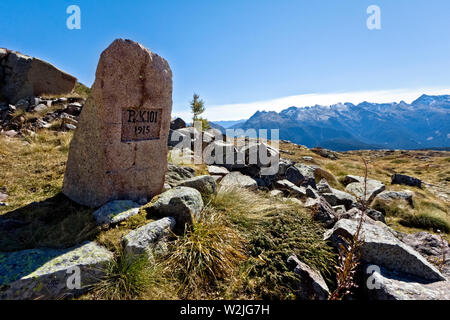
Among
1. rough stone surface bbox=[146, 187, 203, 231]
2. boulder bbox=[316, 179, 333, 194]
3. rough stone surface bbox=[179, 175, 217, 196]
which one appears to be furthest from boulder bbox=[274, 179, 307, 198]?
rough stone surface bbox=[146, 187, 203, 231]

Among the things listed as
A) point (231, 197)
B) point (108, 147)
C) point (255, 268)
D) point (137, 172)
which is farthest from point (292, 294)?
point (108, 147)

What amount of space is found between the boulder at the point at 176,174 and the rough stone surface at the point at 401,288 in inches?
224

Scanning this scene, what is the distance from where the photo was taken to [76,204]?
18.0ft

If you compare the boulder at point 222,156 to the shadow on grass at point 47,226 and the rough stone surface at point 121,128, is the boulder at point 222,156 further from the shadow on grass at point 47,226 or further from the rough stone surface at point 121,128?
the shadow on grass at point 47,226

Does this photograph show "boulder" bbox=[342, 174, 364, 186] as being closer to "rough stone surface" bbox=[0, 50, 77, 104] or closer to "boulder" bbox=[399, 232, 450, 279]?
"boulder" bbox=[399, 232, 450, 279]

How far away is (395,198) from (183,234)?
36.9 feet

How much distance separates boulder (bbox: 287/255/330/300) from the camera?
3.55m

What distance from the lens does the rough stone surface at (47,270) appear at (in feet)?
9.73

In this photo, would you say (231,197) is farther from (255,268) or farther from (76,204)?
(76,204)

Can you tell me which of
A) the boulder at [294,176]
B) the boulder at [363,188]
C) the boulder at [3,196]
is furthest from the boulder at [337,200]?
the boulder at [3,196]

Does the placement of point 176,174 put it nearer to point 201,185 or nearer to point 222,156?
point 201,185

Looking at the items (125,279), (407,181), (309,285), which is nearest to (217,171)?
(309,285)

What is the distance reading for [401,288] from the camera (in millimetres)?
3441
